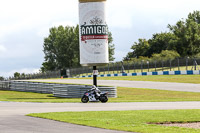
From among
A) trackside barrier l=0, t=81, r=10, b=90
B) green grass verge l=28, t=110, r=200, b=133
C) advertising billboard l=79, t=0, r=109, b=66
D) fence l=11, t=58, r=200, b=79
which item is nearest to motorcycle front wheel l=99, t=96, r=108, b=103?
advertising billboard l=79, t=0, r=109, b=66

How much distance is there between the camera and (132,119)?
1553 cm

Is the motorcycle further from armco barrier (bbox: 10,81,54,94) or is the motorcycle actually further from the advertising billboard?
armco barrier (bbox: 10,81,54,94)

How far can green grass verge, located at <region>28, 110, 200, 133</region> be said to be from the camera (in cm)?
1288

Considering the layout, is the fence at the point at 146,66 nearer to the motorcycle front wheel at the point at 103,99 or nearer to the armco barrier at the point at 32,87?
the armco barrier at the point at 32,87

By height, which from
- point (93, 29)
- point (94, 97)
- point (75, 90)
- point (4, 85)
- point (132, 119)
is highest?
point (93, 29)

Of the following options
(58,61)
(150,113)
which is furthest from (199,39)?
(150,113)

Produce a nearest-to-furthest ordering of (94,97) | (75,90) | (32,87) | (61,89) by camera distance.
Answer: (94,97) < (75,90) < (61,89) < (32,87)

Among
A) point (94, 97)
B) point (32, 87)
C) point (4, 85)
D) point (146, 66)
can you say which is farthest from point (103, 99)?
point (146, 66)

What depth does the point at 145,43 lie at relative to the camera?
13425 centimetres

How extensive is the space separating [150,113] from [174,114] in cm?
95

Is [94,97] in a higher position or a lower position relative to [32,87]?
lower

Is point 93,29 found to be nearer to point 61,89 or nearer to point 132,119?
point 61,89

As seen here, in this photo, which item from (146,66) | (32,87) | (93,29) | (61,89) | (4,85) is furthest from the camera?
(146,66)

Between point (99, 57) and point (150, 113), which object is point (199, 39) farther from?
point (150, 113)
